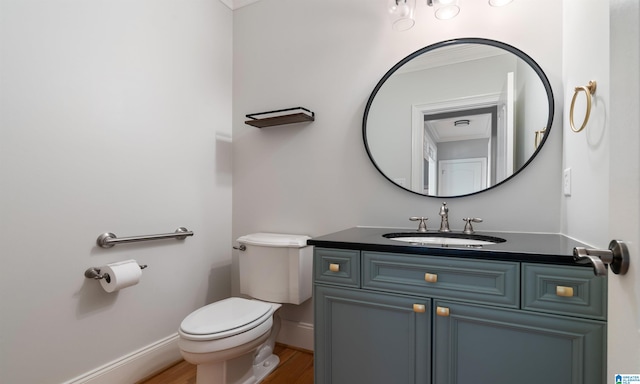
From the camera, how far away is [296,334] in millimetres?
2057

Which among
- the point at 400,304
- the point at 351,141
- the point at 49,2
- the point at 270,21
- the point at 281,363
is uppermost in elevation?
the point at 270,21

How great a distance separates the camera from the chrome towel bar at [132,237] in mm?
1518

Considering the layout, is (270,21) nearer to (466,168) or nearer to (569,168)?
(466,168)

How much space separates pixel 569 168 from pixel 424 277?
2.74ft

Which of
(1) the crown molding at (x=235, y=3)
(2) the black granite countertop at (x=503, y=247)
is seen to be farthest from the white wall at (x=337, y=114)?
(2) the black granite countertop at (x=503, y=247)

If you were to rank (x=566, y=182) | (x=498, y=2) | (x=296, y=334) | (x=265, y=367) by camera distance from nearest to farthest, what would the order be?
(x=566, y=182) < (x=498, y=2) < (x=265, y=367) < (x=296, y=334)

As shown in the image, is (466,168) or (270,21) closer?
(466,168)

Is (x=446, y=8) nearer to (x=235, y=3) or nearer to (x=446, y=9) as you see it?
(x=446, y=9)

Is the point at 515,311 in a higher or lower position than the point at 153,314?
higher

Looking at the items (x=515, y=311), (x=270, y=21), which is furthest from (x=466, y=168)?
(x=270, y=21)

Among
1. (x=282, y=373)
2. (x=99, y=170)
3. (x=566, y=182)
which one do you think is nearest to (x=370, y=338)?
(x=282, y=373)

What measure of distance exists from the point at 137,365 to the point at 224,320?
68cm

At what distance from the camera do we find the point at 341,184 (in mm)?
1912

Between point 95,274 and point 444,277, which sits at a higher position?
point 444,277
